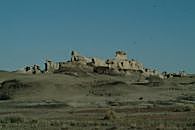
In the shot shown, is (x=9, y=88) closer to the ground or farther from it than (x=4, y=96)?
farther from it

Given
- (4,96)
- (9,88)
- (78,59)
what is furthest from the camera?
(78,59)

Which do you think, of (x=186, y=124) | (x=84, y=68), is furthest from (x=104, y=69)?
(x=186, y=124)

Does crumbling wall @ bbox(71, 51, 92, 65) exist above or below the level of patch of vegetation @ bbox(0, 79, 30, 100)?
above

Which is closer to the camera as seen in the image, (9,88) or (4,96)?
(4,96)

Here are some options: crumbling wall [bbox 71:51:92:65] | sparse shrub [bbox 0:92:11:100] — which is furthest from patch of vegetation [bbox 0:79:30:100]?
crumbling wall [bbox 71:51:92:65]

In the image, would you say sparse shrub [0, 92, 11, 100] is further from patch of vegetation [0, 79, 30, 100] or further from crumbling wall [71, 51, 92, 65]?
crumbling wall [71, 51, 92, 65]

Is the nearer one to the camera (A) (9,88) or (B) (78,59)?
(A) (9,88)

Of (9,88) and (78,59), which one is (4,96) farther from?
(78,59)

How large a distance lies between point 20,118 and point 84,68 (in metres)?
140

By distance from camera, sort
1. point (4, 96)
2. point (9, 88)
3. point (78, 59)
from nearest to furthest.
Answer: point (4, 96) → point (9, 88) → point (78, 59)

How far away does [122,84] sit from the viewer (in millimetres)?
109688

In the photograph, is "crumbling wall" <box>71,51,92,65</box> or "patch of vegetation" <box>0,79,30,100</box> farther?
"crumbling wall" <box>71,51,92,65</box>

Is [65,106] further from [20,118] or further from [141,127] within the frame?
[141,127]

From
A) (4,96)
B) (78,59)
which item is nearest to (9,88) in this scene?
(4,96)
